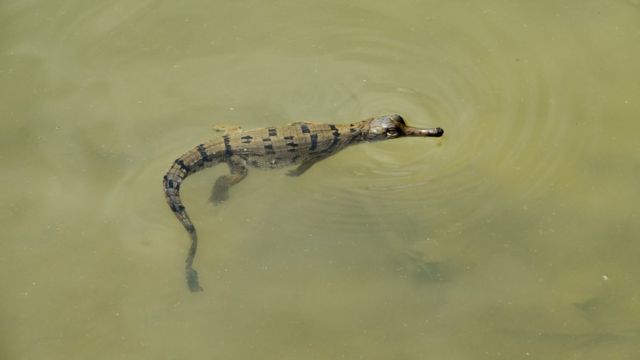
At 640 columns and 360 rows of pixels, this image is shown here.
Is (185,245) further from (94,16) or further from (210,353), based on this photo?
Answer: (94,16)

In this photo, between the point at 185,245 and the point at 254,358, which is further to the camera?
the point at 185,245

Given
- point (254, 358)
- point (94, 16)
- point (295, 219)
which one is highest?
point (94, 16)

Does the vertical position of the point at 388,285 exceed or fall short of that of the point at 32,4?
it falls short

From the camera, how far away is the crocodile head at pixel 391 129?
8.00 meters

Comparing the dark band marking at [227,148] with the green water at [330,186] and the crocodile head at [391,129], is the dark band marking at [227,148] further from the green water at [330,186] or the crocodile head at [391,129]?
the crocodile head at [391,129]

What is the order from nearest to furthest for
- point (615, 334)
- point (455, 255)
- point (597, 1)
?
point (615, 334)
point (455, 255)
point (597, 1)

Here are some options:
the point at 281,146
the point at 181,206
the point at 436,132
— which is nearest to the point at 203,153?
the point at 181,206

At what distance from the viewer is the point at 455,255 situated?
7.30 metres

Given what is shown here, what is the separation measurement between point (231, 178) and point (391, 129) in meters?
1.89

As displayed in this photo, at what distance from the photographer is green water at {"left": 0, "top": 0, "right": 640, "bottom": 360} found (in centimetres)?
695

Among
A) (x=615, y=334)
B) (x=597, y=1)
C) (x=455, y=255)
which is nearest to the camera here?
(x=615, y=334)

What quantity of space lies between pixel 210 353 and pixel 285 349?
0.73 metres

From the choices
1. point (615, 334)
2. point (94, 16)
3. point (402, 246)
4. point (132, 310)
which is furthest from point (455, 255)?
point (94, 16)

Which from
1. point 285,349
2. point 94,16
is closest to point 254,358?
point 285,349
